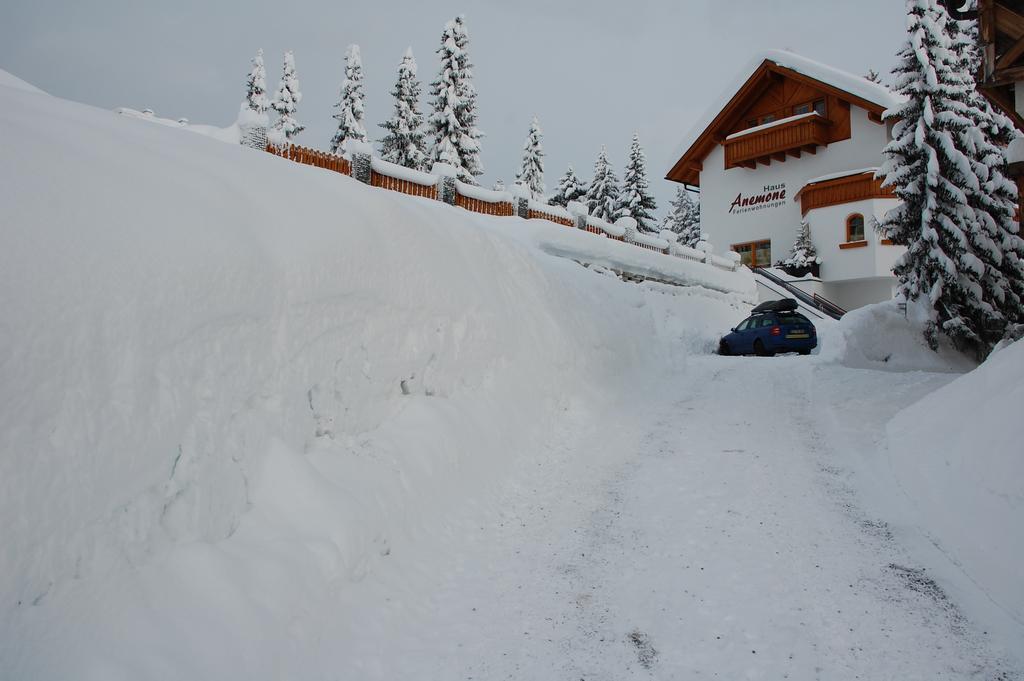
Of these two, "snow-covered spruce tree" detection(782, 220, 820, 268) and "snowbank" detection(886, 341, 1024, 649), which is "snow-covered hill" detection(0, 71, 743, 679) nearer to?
"snowbank" detection(886, 341, 1024, 649)

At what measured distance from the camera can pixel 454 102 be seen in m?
29.4

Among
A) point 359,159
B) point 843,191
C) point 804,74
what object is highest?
point 804,74

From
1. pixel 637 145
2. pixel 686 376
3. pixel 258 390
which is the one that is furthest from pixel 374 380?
pixel 637 145

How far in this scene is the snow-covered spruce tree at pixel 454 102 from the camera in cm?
2942

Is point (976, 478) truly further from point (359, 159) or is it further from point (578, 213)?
point (578, 213)

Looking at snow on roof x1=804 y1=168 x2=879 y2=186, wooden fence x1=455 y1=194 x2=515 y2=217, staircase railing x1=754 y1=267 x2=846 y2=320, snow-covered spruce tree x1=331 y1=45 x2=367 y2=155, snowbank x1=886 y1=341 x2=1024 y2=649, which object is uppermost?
snow-covered spruce tree x1=331 y1=45 x2=367 y2=155

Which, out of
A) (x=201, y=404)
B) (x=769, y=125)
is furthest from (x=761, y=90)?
(x=201, y=404)

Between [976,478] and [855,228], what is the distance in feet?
88.8

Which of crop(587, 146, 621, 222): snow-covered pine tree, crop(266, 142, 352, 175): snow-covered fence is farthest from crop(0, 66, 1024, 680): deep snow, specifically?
crop(587, 146, 621, 222): snow-covered pine tree

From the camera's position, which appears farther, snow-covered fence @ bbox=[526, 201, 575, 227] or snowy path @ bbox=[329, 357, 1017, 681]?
snow-covered fence @ bbox=[526, 201, 575, 227]

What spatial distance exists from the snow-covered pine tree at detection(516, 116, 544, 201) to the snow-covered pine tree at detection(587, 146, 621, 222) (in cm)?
425

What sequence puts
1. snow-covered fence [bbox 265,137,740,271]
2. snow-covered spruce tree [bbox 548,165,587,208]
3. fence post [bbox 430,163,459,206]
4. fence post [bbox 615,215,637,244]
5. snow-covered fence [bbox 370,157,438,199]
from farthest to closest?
snow-covered spruce tree [bbox 548,165,587,208]
fence post [bbox 615,215,637,244]
fence post [bbox 430,163,459,206]
snow-covered fence [bbox 370,157,438,199]
snow-covered fence [bbox 265,137,740,271]

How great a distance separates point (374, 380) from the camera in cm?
469

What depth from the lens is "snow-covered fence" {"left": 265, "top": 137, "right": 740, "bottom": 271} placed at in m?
9.86
